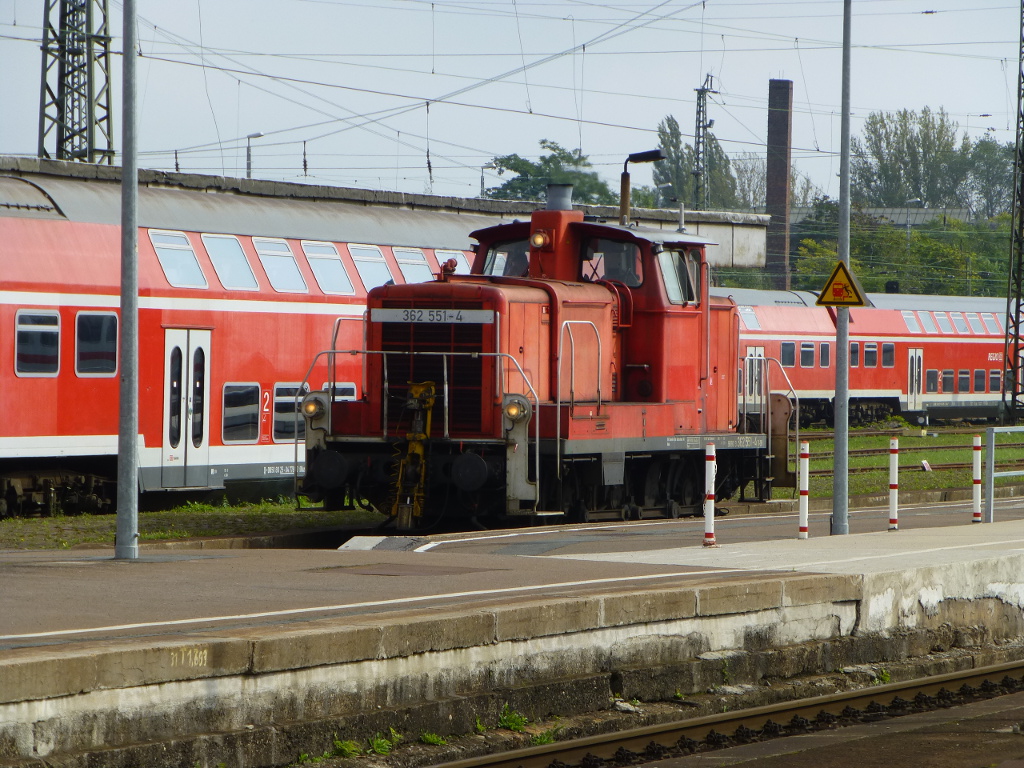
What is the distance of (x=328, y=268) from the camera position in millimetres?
20484

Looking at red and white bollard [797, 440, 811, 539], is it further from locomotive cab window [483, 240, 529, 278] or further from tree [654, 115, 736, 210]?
tree [654, 115, 736, 210]

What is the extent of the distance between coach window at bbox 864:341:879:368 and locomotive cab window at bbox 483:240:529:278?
29407mm

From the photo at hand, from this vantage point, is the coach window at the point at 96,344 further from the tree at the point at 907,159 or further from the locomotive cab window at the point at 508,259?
the tree at the point at 907,159

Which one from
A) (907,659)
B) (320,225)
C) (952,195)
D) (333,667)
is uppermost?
(952,195)

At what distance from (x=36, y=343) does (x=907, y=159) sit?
94.1m

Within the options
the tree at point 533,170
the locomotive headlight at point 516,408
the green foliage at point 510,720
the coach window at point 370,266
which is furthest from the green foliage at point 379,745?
the tree at point 533,170

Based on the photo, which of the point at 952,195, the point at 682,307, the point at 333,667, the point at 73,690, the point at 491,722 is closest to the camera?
the point at 73,690

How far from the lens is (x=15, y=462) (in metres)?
17.2

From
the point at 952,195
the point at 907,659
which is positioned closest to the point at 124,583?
the point at 907,659

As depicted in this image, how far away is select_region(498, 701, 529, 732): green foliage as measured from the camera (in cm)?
766

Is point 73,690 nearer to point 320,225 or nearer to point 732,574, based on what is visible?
point 732,574

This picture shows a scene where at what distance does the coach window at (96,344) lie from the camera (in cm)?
1727

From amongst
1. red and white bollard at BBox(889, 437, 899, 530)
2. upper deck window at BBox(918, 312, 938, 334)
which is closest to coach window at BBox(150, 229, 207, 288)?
red and white bollard at BBox(889, 437, 899, 530)

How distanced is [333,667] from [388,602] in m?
1.51
